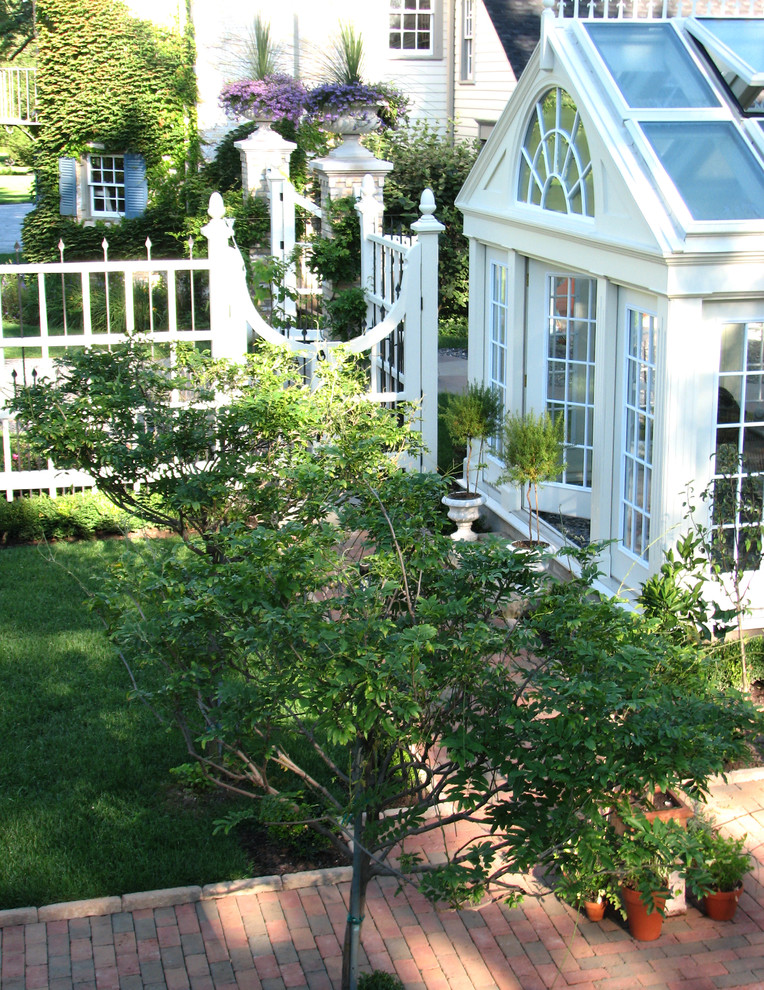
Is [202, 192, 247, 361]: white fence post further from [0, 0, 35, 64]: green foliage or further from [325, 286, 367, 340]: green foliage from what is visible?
[0, 0, 35, 64]: green foliage

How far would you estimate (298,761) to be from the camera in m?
6.00

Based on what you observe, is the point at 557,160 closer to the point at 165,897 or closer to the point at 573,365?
the point at 573,365

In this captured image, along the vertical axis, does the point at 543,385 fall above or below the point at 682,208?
below

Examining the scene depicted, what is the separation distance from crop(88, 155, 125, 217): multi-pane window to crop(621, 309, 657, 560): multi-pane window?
51.1ft

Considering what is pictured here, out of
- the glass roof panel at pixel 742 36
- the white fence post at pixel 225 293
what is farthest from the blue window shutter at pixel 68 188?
the glass roof panel at pixel 742 36

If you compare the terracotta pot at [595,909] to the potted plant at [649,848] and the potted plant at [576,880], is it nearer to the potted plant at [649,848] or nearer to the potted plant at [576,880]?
the potted plant at [576,880]

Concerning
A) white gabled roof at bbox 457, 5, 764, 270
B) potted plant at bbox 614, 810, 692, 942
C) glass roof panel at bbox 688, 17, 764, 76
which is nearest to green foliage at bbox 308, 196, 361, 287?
white gabled roof at bbox 457, 5, 764, 270

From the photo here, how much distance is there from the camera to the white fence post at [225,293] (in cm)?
967

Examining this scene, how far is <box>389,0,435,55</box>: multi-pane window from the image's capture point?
20.8m

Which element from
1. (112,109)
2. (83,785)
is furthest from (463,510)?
(112,109)

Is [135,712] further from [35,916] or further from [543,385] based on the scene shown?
[543,385]

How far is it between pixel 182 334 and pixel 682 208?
14.9 ft

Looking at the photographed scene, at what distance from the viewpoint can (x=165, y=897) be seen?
5008mm

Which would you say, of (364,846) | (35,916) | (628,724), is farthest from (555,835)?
(35,916)
